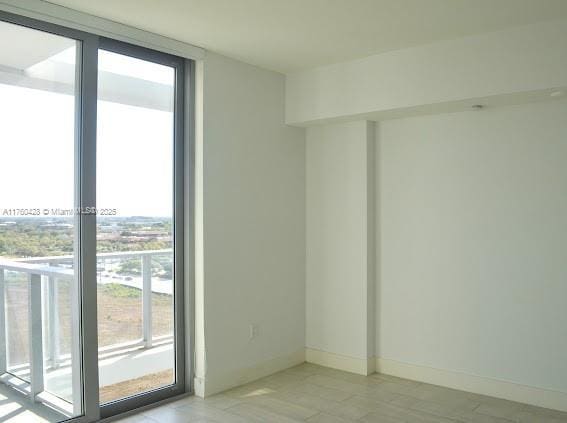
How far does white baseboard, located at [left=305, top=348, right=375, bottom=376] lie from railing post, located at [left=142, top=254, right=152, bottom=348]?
167 centimetres

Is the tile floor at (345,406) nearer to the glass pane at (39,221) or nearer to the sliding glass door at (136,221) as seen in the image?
the sliding glass door at (136,221)

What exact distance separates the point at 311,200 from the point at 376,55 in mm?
1457

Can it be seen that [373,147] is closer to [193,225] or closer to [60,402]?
[193,225]

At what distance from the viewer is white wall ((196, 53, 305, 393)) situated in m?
4.09

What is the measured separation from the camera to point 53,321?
333 centimetres

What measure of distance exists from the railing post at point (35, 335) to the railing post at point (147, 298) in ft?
2.52

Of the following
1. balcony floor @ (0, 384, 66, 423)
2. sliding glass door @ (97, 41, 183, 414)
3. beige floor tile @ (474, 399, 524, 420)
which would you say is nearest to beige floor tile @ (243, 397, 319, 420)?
sliding glass door @ (97, 41, 183, 414)

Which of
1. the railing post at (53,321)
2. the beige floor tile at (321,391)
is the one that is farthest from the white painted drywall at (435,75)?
the railing post at (53,321)

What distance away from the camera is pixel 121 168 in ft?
12.1

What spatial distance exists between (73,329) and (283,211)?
6.76 feet

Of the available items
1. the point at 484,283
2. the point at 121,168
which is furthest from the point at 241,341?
the point at 484,283

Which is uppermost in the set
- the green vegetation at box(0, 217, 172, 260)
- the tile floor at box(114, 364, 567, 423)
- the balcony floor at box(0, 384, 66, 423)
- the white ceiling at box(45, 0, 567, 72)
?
the white ceiling at box(45, 0, 567, 72)

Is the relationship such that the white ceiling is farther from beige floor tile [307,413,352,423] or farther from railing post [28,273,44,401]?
beige floor tile [307,413,352,423]

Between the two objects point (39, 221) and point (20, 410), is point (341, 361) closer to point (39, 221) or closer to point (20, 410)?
point (20, 410)
